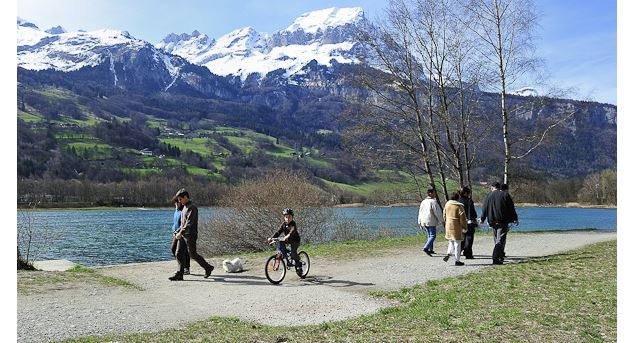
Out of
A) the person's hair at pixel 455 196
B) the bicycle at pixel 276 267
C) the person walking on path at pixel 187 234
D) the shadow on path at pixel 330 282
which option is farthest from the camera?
the person's hair at pixel 455 196

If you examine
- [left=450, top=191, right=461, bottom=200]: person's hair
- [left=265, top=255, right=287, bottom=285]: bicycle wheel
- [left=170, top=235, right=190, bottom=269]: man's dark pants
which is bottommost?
[left=265, top=255, right=287, bottom=285]: bicycle wheel

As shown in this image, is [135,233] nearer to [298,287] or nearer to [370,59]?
[370,59]

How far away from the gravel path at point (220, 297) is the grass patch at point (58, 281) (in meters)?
0.34

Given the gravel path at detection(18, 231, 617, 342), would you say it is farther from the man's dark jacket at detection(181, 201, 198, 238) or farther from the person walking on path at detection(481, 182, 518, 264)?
the man's dark jacket at detection(181, 201, 198, 238)

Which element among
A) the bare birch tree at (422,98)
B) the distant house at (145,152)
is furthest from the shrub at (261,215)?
the distant house at (145,152)

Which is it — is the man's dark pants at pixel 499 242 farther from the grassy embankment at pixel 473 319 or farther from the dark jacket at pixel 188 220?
the dark jacket at pixel 188 220

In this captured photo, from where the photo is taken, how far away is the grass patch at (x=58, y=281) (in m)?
12.1

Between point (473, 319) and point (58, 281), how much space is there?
34.6 feet

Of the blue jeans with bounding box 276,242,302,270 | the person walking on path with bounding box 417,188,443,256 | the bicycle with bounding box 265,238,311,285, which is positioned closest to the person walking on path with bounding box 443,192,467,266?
the person walking on path with bounding box 417,188,443,256

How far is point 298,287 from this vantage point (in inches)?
488

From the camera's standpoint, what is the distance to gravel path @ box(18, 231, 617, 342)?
8.96 metres

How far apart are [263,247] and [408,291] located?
24318 mm

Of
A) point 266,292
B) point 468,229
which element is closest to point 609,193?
point 468,229

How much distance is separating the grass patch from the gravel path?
34cm
